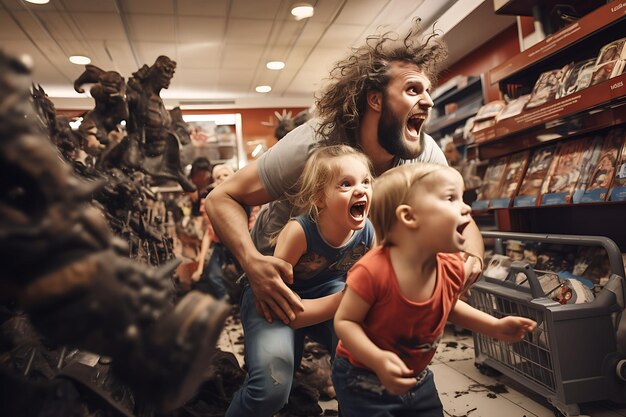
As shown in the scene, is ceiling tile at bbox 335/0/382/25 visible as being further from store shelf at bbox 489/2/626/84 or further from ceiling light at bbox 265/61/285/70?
store shelf at bbox 489/2/626/84

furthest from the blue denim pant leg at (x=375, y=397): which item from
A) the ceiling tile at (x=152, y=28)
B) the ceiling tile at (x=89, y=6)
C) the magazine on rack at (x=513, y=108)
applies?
the ceiling tile at (x=152, y=28)

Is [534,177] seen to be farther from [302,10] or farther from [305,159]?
[302,10]

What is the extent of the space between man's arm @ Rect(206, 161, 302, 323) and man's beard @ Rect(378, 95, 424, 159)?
0.47 meters

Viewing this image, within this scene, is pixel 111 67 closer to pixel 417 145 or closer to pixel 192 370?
pixel 417 145

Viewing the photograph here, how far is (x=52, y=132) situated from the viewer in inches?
72.0

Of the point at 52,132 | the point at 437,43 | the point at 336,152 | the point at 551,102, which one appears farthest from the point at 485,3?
the point at 52,132

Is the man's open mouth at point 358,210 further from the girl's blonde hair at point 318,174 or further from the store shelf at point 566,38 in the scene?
the store shelf at point 566,38

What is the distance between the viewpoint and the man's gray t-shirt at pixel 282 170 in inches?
63.2

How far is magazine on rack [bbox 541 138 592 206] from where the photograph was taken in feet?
8.50

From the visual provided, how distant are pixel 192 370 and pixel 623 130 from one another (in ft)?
8.47

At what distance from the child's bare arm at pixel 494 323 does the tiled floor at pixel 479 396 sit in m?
1.02

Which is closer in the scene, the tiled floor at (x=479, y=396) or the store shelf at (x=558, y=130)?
the tiled floor at (x=479, y=396)

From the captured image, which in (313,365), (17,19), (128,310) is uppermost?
(17,19)

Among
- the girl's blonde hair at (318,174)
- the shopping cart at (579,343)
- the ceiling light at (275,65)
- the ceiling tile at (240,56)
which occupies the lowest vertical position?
the shopping cart at (579,343)
